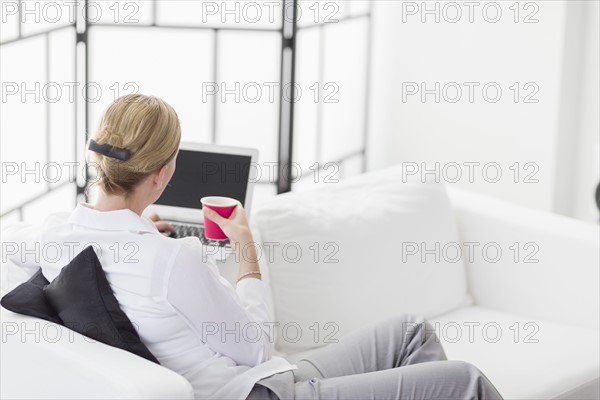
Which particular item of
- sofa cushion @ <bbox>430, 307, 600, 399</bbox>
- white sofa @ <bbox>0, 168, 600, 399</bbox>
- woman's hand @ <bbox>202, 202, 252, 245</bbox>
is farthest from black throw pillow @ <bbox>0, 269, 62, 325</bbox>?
sofa cushion @ <bbox>430, 307, 600, 399</bbox>

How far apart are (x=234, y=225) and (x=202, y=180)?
1.56 ft

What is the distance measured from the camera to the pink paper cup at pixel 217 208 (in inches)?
91.7

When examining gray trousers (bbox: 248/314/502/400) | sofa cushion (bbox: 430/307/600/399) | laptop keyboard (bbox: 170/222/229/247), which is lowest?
sofa cushion (bbox: 430/307/600/399)

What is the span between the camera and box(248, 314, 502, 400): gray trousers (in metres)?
2.18

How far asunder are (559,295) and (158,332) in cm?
156

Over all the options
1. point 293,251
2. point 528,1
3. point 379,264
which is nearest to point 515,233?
point 379,264

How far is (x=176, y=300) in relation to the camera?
2.01 meters

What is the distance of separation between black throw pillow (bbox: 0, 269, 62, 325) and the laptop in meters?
0.62

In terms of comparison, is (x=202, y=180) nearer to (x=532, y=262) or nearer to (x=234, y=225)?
(x=234, y=225)

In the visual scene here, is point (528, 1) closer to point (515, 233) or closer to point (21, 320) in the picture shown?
point (515, 233)

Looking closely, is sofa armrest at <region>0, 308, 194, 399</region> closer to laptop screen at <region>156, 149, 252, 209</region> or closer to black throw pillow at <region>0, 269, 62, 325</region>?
black throw pillow at <region>0, 269, 62, 325</region>

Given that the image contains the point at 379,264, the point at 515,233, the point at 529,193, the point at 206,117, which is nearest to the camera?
the point at 379,264

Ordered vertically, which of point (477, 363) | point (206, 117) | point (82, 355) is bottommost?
point (477, 363)

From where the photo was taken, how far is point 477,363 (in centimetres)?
276
